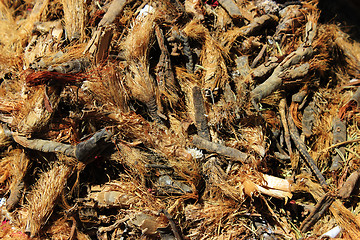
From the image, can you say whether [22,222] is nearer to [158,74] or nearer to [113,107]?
[113,107]

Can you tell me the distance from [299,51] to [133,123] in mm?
1676

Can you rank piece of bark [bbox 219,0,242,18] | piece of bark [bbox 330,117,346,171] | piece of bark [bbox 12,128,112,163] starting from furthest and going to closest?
1. piece of bark [bbox 219,0,242,18]
2. piece of bark [bbox 330,117,346,171]
3. piece of bark [bbox 12,128,112,163]

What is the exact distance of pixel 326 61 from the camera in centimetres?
290

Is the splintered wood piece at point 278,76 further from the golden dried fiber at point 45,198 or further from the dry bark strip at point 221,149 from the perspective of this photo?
the golden dried fiber at point 45,198

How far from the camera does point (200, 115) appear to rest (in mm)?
2482

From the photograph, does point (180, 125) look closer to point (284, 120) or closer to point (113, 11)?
point (284, 120)

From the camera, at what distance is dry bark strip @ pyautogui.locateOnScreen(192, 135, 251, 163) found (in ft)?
7.69

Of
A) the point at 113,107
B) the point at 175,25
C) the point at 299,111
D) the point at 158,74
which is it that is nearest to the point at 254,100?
the point at 299,111

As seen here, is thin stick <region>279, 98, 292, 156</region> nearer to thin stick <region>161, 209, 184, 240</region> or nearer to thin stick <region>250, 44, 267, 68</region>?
thin stick <region>250, 44, 267, 68</region>

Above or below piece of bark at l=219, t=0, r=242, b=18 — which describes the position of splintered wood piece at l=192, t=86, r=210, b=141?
below

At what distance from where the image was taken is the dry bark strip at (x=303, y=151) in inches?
94.9

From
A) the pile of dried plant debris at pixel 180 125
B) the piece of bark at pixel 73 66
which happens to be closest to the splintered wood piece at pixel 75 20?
the pile of dried plant debris at pixel 180 125

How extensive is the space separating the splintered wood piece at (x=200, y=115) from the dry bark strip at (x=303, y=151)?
0.79 m

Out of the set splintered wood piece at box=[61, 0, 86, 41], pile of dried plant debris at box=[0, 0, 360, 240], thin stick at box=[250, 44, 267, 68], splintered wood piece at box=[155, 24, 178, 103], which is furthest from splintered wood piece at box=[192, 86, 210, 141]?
splintered wood piece at box=[61, 0, 86, 41]
